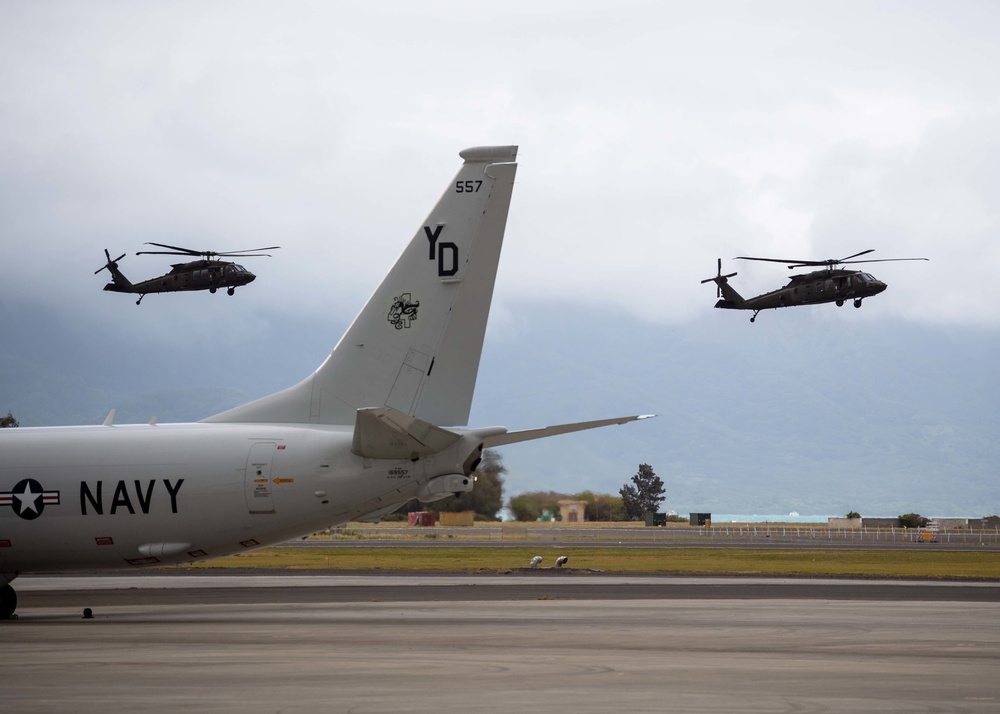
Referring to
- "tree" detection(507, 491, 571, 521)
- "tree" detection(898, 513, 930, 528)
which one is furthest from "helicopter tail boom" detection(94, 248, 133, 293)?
"tree" detection(898, 513, 930, 528)

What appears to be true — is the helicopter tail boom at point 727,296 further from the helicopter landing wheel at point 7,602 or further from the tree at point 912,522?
the helicopter landing wheel at point 7,602

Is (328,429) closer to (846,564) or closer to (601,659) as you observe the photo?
(601,659)

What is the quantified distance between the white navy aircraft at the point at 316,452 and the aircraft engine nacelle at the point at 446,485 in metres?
0.03

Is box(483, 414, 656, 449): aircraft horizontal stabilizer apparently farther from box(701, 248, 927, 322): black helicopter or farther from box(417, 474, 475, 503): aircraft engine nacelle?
box(701, 248, 927, 322): black helicopter

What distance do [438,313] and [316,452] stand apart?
14.0 feet

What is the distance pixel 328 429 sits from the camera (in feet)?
93.4

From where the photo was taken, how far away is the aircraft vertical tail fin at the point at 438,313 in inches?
1107

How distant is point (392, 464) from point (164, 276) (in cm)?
5257

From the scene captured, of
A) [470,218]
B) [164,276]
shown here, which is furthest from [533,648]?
[164,276]

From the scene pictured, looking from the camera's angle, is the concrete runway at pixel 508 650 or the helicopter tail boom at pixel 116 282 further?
the helicopter tail boom at pixel 116 282

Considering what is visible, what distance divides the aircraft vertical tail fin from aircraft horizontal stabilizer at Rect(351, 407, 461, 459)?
1.23m

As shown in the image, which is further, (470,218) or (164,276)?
(164,276)

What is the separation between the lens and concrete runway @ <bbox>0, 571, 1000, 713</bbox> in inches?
591

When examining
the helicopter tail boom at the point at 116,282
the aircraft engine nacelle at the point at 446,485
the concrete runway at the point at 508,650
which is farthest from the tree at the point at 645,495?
the aircraft engine nacelle at the point at 446,485
